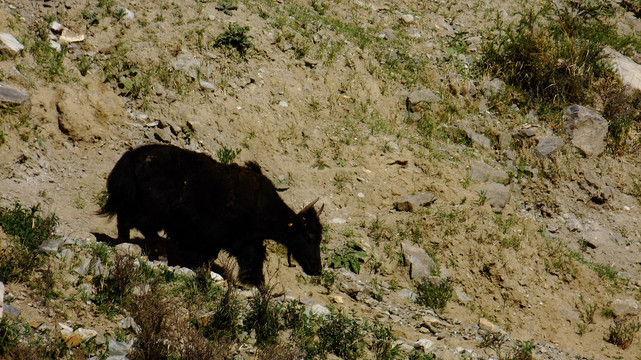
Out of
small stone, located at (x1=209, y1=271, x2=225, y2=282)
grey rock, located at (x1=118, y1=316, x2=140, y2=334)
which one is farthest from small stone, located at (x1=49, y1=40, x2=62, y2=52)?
grey rock, located at (x1=118, y1=316, x2=140, y2=334)

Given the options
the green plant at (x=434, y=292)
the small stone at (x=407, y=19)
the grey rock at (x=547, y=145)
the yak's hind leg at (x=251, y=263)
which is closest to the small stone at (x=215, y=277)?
the yak's hind leg at (x=251, y=263)

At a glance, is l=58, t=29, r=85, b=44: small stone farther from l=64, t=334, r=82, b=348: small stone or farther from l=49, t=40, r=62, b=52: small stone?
l=64, t=334, r=82, b=348: small stone

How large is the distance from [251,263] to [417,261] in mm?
2323

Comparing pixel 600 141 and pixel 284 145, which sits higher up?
pixel 600 141

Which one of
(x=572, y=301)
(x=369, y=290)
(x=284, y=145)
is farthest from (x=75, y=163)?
(x=572, y=301)

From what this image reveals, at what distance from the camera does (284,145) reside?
26.8 feet

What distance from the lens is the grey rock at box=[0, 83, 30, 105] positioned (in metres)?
6.27

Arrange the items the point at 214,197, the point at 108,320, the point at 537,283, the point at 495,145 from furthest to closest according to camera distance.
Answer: the point at 495,145 → the point at 537,283 → the point at 214,197 → the point at 108,320

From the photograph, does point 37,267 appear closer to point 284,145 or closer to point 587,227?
point 284,145

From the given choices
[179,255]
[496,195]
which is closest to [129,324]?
[179,255]

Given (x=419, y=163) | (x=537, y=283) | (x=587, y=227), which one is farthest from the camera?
(x=587, y=227)

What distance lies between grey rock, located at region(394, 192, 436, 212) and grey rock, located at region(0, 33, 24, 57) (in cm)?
588

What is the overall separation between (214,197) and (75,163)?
195 cm

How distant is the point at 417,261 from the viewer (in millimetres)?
7062
